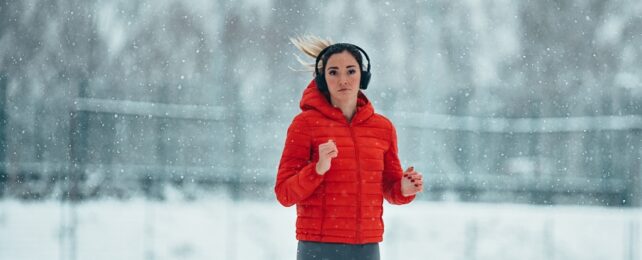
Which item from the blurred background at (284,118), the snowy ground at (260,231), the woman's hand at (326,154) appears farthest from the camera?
the blurred background at (284,118)

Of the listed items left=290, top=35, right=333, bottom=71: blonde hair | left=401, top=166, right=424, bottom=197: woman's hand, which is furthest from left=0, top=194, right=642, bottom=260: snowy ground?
left=401, top=166, right=424, bottom=197: woman's hand

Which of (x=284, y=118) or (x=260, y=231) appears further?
A: (x=284, y=118)

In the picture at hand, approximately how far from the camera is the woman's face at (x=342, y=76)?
1118mm

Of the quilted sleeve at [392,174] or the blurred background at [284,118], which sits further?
the blurred background at [284,118]

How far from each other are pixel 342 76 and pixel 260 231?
10.8 feet

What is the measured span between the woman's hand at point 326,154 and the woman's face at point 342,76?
142 millimetres

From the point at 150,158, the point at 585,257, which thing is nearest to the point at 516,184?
the point at 585,257

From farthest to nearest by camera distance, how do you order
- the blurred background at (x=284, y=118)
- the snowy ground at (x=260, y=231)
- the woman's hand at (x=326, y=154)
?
the blurred background at (x=284, y=118) → the snowy ground at (x=260, y=231) → the woman's hand at (x=326, y=154)

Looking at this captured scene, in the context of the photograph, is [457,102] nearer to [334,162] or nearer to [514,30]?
[514,30]

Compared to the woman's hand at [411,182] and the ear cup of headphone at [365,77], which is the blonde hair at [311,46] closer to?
the ear cup of headphone at [365,77]

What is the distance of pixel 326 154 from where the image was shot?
38.8 inches

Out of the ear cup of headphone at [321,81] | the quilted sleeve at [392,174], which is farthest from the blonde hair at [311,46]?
the quilted sleeve at [392,174]

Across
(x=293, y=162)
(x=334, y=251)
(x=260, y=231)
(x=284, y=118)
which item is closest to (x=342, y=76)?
(x=293, y=162)

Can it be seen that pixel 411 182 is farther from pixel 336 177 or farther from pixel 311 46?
pixel 311 46
